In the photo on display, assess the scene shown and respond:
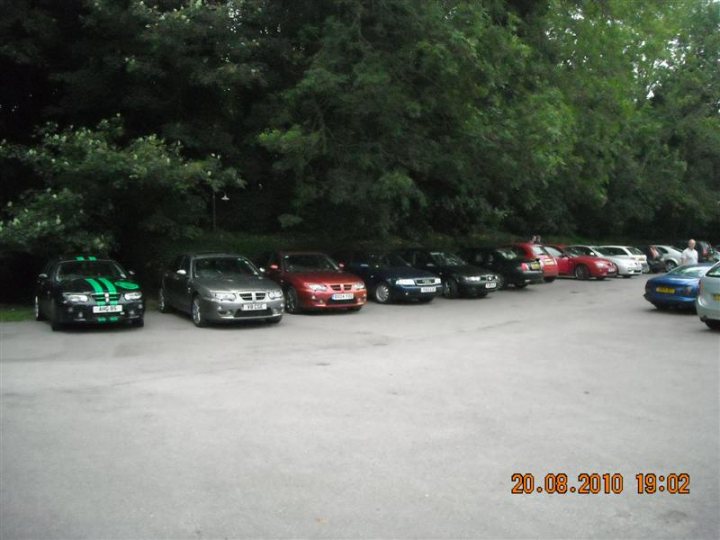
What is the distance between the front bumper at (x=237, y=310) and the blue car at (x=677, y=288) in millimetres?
9416

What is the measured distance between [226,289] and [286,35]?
10679 millimetres

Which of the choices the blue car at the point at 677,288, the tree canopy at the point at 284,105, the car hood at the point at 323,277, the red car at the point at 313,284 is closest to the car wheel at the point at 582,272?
the tree canopy at the point at 284,105

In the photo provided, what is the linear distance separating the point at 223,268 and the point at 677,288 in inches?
423

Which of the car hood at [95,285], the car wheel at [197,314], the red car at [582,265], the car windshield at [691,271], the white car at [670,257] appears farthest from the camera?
the white car at [670,257]

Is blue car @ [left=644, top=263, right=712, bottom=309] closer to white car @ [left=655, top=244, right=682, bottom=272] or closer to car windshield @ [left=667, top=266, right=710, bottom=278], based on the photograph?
car windshield @ [left=667, top=266, right=710, bottom=278]

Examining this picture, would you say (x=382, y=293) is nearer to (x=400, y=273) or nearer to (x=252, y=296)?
(x=400, y=273)

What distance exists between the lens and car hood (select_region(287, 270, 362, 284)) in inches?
636

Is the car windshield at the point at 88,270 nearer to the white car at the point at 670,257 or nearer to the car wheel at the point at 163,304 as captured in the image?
the car wheel at the point at 163,304

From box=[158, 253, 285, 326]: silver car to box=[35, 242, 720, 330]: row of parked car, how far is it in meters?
0.02

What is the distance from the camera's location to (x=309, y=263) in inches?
689

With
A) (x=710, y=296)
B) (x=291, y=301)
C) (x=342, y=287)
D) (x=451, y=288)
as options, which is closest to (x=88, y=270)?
(x=291, y=301)

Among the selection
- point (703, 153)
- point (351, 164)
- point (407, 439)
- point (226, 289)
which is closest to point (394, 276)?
point (351, 164)

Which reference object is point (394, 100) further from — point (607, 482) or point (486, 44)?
point (607, 482)

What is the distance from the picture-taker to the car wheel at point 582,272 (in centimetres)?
2825
